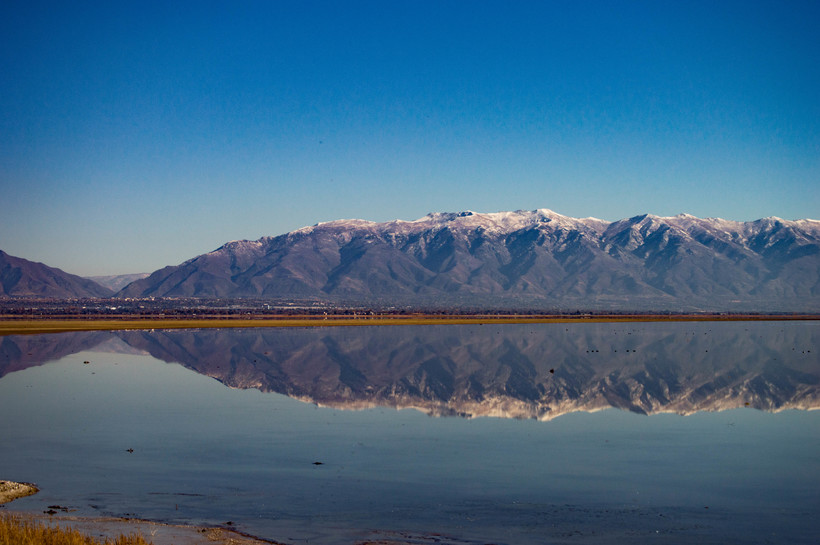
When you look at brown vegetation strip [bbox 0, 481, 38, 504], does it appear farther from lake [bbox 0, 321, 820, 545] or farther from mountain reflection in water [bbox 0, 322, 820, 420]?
mountain reflection in water [bbox 0, 322, 820, 420]

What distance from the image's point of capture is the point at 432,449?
2567cm

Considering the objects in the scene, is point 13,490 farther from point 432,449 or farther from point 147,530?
point 432,449

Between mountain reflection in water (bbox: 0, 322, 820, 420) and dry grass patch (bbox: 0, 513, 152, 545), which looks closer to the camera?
dry grass patch (bbox: 0, 513, 152, 545)

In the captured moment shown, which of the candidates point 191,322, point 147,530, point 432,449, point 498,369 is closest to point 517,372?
point 498,369

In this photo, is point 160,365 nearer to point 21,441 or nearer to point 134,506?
point 21,441

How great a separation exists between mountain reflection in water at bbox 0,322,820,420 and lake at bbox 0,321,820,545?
0.98 feet

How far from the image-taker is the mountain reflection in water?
124 ft

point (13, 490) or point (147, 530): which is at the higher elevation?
point (13, 490)

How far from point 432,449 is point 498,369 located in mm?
27175

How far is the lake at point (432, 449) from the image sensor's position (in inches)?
704

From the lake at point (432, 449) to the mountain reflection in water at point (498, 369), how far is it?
30 cm

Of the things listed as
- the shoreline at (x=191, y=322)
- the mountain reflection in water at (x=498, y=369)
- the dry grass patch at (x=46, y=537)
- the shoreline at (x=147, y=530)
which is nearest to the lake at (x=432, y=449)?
the mountain reflection in water at (x=498, y=369)

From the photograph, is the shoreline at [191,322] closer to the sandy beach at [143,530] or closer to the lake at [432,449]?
the lake at [432,449]

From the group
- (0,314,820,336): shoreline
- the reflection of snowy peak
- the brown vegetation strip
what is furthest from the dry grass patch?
(0,314,820,336): shoreline
